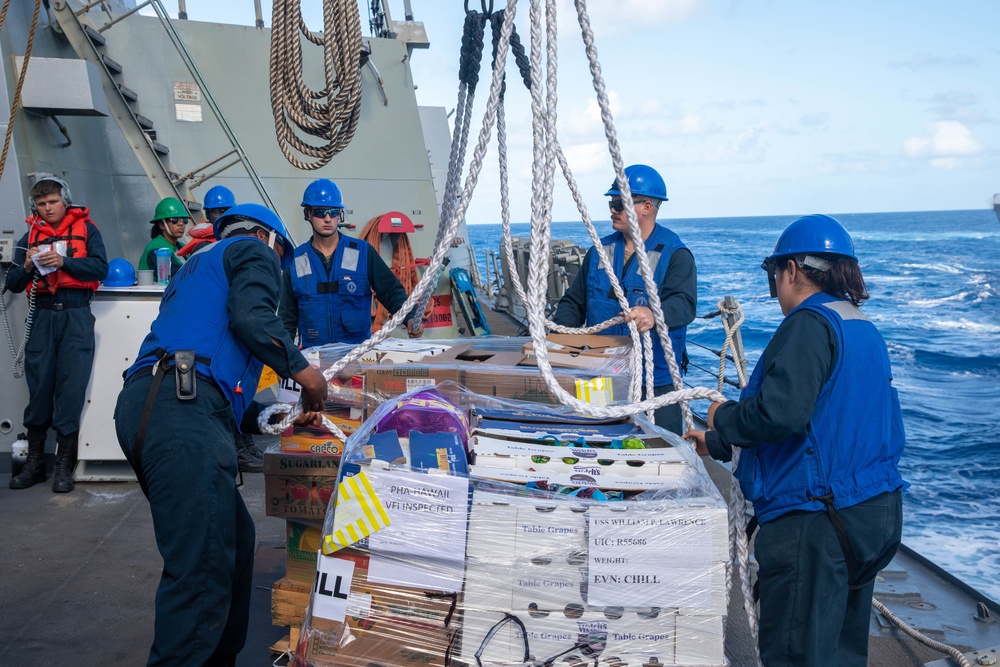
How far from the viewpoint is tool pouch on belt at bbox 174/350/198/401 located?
2668 mm

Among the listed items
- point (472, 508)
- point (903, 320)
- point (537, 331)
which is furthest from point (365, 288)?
point (903, 320)

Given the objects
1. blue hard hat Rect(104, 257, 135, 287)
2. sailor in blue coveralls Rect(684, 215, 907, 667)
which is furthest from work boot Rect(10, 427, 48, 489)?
sailor in blue coveralls Rect(684, 215, 907, 667)

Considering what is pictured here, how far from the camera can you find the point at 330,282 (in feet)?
15.9

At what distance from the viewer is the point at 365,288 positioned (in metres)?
4.89

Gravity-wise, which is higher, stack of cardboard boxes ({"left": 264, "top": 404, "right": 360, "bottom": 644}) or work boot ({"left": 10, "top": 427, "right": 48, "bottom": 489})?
stack of cardboard boxes ({"left": 264, "top": 404, "right": 360, "bottom": 644})

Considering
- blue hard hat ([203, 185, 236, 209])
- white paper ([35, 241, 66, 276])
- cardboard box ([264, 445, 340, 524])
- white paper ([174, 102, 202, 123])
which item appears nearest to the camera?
cardboard box ([264, 445, 340, 524])

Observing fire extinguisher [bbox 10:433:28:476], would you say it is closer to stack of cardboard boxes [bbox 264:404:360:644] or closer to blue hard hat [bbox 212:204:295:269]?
stack of cardboard boxes [bbox 264:404:360:644]

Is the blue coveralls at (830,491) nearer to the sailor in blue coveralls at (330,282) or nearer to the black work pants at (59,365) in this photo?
the sailor in blue coveralls at (330,282)

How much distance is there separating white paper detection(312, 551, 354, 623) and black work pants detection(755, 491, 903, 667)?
1254 millimetres

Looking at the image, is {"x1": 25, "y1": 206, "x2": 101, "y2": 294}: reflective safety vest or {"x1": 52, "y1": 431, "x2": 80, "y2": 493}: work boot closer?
{"x1": 25, "y1": 206, "x2": 101, "y2": 294}: reflective safety vest

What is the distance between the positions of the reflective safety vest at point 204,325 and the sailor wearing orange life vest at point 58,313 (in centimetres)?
291

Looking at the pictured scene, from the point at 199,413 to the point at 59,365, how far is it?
3.36 meters

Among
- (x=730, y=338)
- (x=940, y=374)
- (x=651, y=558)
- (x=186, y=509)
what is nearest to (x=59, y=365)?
(x=186, y=509)

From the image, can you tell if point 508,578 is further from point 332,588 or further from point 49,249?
point 49,249
